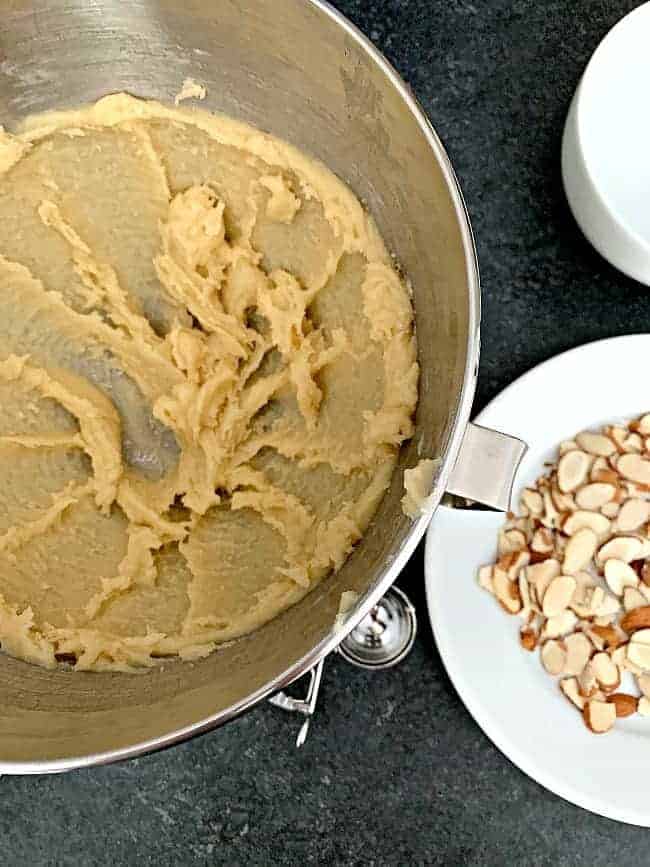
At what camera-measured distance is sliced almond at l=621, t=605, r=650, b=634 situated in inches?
32.8

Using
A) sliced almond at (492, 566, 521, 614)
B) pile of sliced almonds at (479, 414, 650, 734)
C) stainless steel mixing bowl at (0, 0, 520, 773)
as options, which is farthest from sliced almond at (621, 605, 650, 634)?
stainless steel mixing bowl at (0, 0, 520, 773)

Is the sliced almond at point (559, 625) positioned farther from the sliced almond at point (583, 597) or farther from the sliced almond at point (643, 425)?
the sliced almond at point (643, 425)

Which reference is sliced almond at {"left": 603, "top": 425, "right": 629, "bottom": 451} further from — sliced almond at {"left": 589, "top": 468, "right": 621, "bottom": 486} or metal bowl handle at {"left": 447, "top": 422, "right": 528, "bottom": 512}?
metal bowl handle at {"left": 447, "top": 422, "right": 528, "bottom": 512}

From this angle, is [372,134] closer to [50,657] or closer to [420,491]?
[420,491]

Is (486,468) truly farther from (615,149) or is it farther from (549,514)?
(615,149)

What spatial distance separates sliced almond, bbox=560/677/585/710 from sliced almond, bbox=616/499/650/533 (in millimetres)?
158

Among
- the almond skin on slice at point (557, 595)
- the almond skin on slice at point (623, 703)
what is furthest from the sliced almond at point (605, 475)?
the almond skin on slice at point (623, 703)

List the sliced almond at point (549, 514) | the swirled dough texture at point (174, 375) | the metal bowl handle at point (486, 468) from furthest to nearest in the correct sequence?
the sliced almond at point (549, 514) < the swirled dough texture at point (174, 375) < the metal bowl handle at point (486, 468)

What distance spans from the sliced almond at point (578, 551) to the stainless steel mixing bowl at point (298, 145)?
0.24 m

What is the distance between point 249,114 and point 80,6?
174 millimetres

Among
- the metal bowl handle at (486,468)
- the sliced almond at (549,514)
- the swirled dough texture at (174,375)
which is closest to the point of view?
the metal bowl handle at (486,468)

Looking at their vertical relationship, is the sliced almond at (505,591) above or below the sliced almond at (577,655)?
above

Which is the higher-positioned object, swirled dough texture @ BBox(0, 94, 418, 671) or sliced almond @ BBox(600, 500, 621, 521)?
swirled dough texture @ BBox(0, 94, 418, 671)

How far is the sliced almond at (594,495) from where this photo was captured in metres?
0.85
